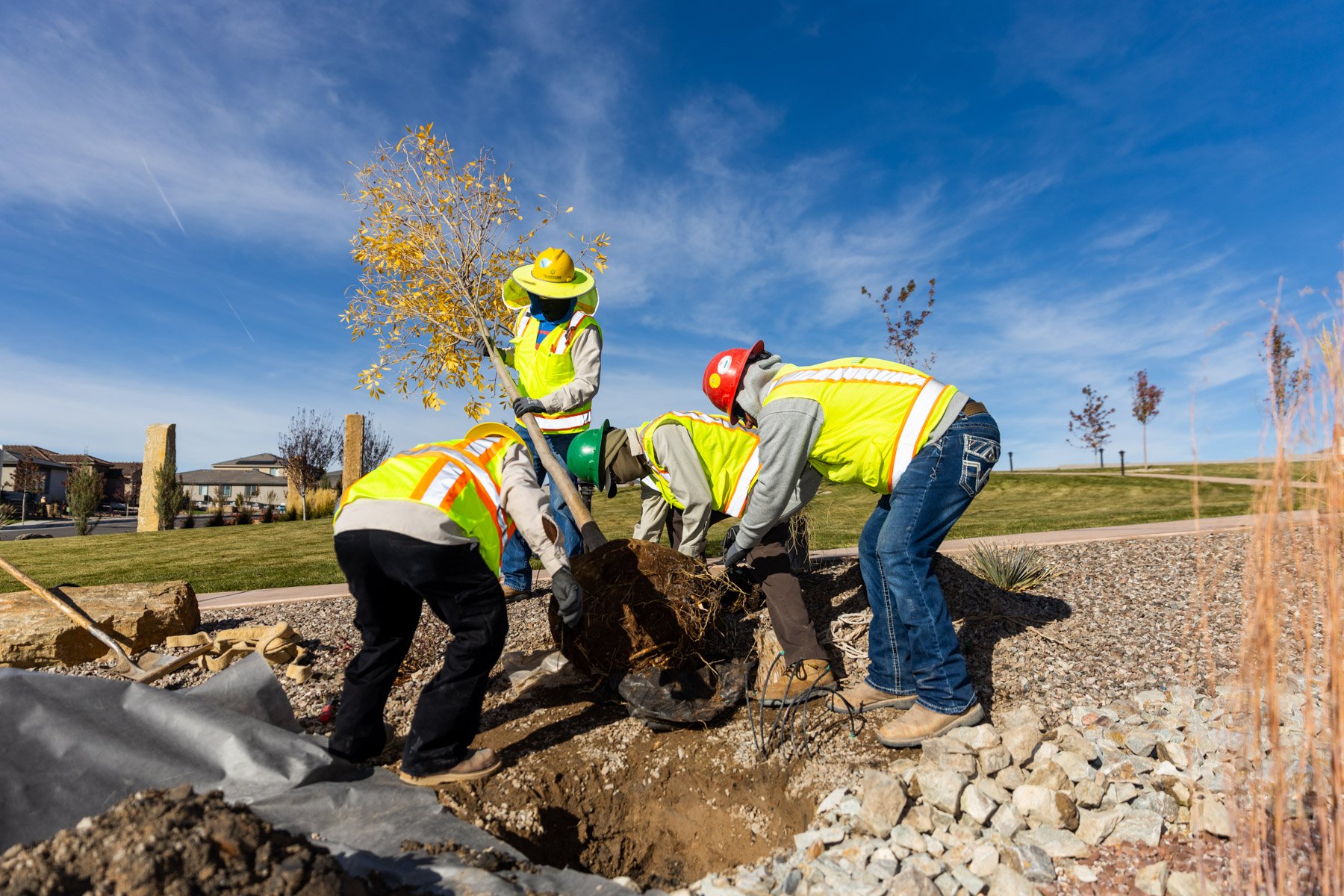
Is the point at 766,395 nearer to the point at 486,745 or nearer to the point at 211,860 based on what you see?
the point at 486,745

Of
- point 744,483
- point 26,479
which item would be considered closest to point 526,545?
point 744,483

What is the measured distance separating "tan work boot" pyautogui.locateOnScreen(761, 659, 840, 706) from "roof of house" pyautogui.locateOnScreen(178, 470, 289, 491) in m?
52.2

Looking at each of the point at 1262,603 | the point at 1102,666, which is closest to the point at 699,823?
the point at 1262,603

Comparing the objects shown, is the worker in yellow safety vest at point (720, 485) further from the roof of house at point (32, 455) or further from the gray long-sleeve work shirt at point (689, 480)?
the roof of house at point (32, 455)

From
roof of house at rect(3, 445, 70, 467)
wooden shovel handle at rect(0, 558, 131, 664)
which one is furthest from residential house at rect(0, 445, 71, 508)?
wooden shovel handle at rect(0, 558, 131, 664)

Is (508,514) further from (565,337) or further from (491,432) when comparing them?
(565,337)

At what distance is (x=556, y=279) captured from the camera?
4.86 metres

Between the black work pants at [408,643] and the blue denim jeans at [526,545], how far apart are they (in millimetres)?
1572

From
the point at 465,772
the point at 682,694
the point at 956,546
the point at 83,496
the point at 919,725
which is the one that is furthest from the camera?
the point at 83,496

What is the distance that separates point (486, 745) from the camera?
10.9ft

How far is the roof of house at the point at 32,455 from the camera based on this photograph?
4506cm

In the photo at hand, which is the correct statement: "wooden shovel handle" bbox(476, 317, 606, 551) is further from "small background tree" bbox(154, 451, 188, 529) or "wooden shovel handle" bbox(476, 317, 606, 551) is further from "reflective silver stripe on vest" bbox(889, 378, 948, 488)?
"small background tree" bbox(154, 451, 188, 529)

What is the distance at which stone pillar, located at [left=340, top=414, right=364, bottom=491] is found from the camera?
17.5m

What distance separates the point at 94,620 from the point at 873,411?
4962mm
